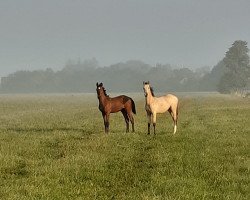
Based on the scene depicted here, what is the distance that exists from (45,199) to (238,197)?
520 centimetres

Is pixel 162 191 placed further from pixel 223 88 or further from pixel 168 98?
pixel 223 88

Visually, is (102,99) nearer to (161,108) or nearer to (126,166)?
(161,108)

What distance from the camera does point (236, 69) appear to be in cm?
12062

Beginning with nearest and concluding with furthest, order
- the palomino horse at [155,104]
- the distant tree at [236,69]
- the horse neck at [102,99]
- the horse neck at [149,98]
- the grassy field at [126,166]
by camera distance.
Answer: the grassy field at [126,166]
the palomino horse at [155,104]
the horse neck at [149,98]
the horse neck at [102,99]
the distant tree at [236,69]

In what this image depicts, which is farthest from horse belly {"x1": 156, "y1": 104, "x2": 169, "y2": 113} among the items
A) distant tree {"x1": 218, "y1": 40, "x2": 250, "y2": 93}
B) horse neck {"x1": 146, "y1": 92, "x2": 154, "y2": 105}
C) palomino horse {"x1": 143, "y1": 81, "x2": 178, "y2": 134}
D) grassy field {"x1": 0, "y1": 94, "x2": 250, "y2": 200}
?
distant tree {"x1": 218, "y1": 40, "x2": 250, "y2": 93}

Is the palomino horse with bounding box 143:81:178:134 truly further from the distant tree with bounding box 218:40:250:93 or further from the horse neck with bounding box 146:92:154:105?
the distant tree with bounding box 218:40:250:93

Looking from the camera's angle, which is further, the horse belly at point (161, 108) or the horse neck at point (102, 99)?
the horse neck at point (102, 99)

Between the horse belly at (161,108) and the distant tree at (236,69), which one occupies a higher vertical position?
the distant tree at (236,69)

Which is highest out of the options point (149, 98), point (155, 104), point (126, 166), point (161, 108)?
point (149, 98)

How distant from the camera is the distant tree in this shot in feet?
391

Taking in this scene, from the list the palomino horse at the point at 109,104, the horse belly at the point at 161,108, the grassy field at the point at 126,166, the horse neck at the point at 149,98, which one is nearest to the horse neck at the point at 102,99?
the palomino horse at the point at 109,104

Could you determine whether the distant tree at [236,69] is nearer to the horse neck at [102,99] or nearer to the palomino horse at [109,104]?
the palomino horse at [109,104]

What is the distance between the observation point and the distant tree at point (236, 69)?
119125mm

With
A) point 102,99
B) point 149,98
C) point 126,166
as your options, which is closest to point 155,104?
point 149,98
